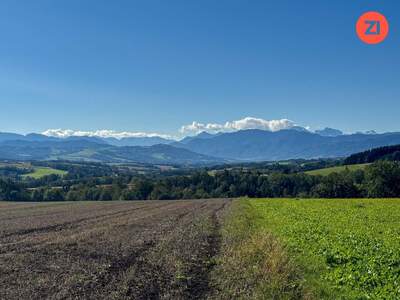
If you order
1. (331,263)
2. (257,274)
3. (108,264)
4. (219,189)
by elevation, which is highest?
(257,274)

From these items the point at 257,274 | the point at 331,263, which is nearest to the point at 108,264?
the point at 257,274

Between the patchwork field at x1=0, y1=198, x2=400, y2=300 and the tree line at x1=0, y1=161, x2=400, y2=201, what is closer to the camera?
the patchwork field at x1=0, y1=198, x2=400, y2=300

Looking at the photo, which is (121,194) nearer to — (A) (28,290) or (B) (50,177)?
(B) (50,177)

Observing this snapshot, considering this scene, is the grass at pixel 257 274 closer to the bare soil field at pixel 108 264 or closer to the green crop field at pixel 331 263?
the green crop field at pixel 331 263

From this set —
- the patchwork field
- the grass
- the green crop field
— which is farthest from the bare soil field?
the green crop field

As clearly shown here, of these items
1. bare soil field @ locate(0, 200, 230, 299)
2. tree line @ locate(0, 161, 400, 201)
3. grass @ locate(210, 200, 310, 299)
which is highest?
grass @ locate(210, 200, 310, 299)

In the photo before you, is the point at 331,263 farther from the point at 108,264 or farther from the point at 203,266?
the point at 108,264

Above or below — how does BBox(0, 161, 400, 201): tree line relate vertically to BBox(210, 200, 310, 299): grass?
below

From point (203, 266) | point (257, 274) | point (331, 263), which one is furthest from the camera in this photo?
point (203, 266)

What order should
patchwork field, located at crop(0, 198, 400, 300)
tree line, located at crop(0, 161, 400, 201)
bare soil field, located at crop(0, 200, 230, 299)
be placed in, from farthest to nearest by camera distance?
tree line, located at crop(0, 161, 400, 201), bare soil field, located at crop(0, 200, 230, 299), patchwork field, located at crop(0, 198, 400, 300)

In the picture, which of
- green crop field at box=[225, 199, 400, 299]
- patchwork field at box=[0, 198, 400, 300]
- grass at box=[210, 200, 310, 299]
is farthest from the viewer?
patchwork field at box=[0, 198, 400, 300]

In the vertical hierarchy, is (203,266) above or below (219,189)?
above

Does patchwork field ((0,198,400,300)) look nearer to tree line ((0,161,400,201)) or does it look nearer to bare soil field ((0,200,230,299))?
bare soil field ((0,200,230,299))

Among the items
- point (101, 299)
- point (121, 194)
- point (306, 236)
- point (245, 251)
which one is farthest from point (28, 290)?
point (121, 194)
